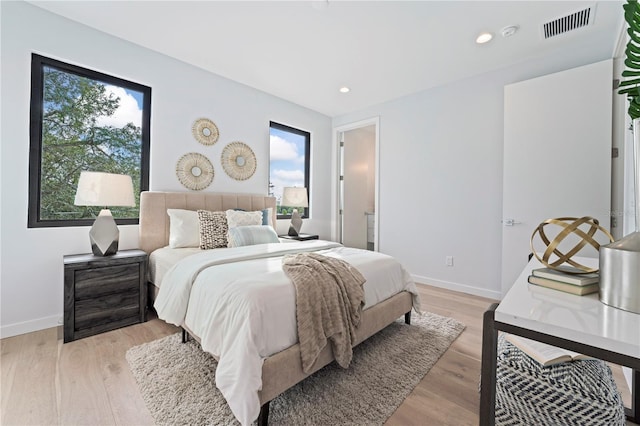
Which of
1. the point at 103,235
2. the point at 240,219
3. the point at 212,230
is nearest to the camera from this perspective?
the point at 103,235

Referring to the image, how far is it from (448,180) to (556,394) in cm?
276

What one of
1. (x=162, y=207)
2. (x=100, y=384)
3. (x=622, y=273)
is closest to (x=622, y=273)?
(x=622, y=273)

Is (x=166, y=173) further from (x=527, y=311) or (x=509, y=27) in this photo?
(x=509, y=27)

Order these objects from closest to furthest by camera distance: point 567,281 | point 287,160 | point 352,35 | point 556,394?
point 567,281 < point 556,394 < point 352,35 < point 287,160

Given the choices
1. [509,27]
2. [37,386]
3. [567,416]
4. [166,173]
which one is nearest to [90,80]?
[166,173]

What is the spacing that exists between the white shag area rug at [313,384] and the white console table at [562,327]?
902 mm

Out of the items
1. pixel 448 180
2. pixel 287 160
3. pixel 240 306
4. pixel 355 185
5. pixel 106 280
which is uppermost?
pixel 287 160

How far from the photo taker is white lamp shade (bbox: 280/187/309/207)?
3.97 m

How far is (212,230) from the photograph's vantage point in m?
2.82

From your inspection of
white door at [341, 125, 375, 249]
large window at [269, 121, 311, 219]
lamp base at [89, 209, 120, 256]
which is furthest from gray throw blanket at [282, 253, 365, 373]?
white door at [341, 125, 375, 249]

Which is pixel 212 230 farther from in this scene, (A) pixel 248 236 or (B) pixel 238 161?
(B) pixel 238 161

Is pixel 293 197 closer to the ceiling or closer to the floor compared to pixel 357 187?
closer to the floor

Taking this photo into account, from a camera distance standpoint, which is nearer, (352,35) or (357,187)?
(352,35)

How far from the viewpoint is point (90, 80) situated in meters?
2.62
